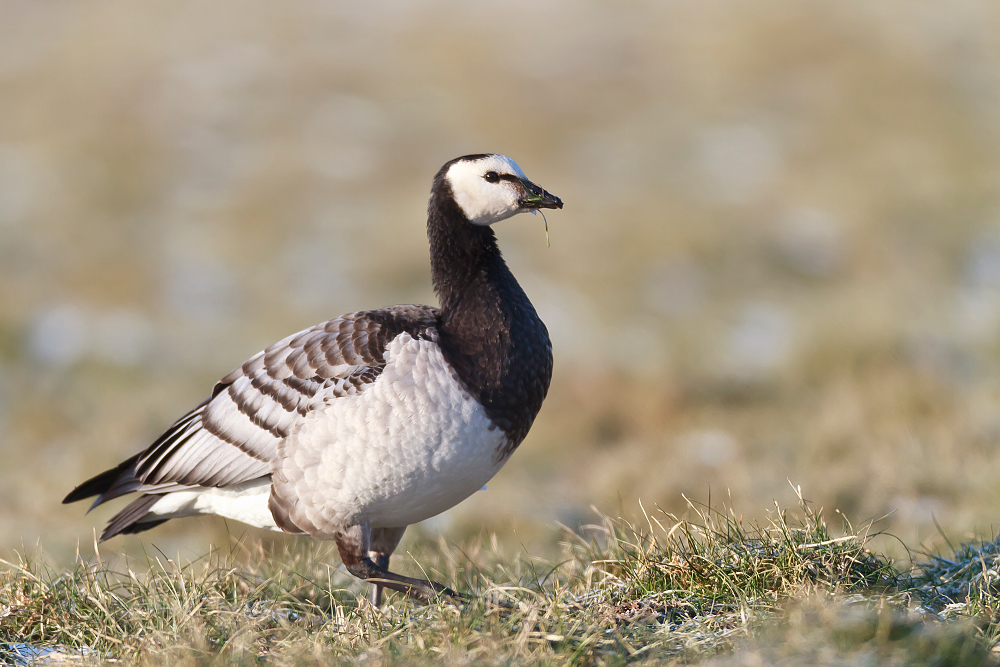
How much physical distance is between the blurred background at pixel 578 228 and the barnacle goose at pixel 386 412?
250cm

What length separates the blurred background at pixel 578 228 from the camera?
31.7 feet

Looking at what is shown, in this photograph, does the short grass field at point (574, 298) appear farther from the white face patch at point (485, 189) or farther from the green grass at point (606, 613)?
the white face patch at point (485, 189)

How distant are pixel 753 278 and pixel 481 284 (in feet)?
33.2

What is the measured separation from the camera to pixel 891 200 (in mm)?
15906

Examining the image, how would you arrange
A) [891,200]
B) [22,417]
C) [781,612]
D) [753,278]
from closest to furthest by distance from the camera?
1. [781,612]
2. [22,417]
3. [753,278]
4. [891,200]

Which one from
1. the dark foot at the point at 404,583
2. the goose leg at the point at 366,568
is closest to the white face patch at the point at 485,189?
the goose leg at the point at 366,568

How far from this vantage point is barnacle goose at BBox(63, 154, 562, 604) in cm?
446

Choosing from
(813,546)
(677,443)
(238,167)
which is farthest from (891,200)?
(813,546)

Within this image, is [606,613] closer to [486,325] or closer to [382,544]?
[486,325]

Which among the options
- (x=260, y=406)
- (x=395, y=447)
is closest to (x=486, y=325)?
(x=395, y=447)

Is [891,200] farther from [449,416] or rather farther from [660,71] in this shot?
[449,416]

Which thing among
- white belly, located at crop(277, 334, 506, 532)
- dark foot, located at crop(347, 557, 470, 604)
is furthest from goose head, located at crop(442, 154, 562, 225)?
dark foot, located at crop(347, 557, 470, 604)

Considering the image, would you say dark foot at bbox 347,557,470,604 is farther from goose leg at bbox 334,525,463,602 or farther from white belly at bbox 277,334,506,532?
white belly at bbox 277,334,506,532

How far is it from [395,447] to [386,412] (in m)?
0.18
